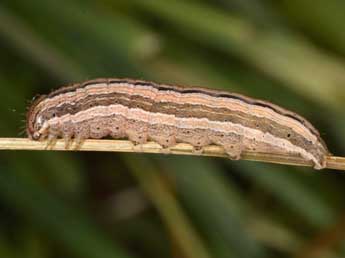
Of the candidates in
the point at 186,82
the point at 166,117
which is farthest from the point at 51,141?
the point at 186,82

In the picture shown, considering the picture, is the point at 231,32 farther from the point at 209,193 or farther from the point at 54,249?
the point at 54,249

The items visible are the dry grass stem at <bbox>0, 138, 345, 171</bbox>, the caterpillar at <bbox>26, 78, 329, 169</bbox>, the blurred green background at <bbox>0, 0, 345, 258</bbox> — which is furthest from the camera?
the blurred green background at <bbox>0, 0, 345, 258</bbox>

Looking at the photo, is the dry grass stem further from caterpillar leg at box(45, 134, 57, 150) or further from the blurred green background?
the blurred green background

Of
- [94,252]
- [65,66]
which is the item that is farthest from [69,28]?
[94,252]

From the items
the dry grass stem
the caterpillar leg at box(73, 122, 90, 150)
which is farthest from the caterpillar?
the dry grass stem

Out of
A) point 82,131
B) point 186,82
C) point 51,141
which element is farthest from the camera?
point 186,82

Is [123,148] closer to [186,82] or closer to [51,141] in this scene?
[51,141]

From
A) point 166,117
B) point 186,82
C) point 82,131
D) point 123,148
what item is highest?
point 186,82

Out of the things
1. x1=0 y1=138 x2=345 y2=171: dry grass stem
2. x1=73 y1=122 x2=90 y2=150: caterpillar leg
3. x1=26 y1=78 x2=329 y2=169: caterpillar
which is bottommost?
x1=0 y1=138 x2=345 y2=171: dry grass stem

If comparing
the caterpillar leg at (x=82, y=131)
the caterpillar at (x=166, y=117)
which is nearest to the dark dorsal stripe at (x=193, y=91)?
the caterpillar at (x=166, y=117)
